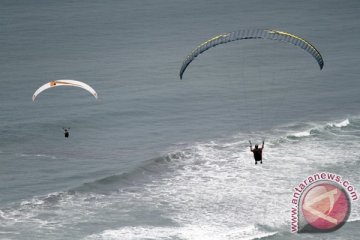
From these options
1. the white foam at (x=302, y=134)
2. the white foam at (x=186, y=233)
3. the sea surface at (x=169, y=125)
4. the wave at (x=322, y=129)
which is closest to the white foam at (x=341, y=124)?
the wave at (x=322, y=129)

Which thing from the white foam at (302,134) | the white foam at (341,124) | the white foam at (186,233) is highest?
the white foam at (341,124)

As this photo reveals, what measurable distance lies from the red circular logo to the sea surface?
1.00 m

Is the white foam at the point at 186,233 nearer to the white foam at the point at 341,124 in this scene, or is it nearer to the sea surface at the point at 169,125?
the sea surface at the point at 169,125

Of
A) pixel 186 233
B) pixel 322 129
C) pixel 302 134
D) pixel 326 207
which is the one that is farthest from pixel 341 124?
pixel 186 233

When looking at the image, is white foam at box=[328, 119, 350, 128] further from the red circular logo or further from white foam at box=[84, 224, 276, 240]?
white foam at box=[84, 224, 276, 240]

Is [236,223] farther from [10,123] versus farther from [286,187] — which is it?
[10,123]

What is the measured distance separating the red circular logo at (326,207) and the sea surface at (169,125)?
100 cm

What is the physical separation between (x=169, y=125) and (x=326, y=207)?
24.9 meters

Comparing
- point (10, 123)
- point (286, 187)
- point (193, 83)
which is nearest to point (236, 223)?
point (286, 187)

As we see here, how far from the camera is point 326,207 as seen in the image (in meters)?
69.4

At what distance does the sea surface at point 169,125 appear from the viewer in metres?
67.6

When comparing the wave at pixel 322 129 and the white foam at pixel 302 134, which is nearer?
the white foam at pixel 302 134

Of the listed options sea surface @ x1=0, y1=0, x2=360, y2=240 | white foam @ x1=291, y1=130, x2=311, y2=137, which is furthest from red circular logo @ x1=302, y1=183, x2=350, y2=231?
white foam @ x1=291, y1=130, x2=311, y2=137

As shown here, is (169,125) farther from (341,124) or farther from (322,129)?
(341,124)
